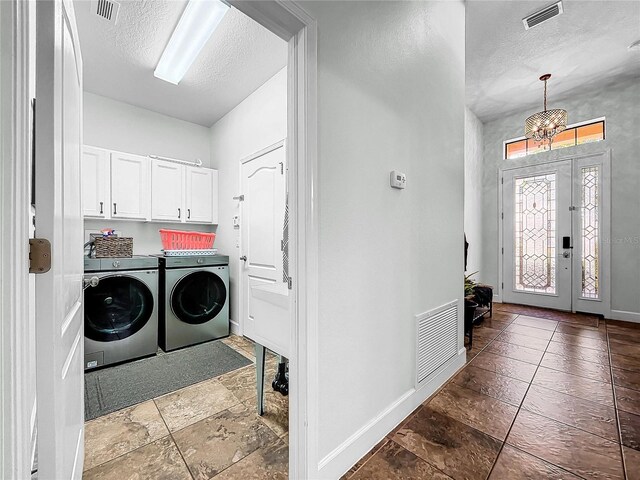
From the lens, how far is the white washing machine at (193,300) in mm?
2965

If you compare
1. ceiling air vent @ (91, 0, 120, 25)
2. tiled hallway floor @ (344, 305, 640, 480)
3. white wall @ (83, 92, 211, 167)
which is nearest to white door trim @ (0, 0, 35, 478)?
tiled hallway floor @ (344, 305, 640, 480)

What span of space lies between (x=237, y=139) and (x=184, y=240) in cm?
139

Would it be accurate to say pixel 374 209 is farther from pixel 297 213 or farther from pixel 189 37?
pixel 189 37

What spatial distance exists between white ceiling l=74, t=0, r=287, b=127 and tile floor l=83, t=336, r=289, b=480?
2.79 meters

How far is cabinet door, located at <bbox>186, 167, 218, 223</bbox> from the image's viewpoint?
3600 mm

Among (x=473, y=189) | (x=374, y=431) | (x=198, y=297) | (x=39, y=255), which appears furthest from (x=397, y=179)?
(x=473, y=189)

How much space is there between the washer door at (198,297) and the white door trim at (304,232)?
225 cm

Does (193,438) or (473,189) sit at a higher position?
(473,189)

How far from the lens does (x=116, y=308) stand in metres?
2.65

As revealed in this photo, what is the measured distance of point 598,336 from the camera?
3.26 metres

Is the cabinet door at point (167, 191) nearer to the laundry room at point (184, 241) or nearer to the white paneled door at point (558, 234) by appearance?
the laundry room at point (184, 241)

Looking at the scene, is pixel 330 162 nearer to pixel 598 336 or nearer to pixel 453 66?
pixel 453 66

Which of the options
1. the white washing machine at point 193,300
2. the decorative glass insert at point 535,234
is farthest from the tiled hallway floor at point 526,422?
the white washing machine at point 193,300

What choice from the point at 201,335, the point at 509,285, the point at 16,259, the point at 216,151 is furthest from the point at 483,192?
the point at 16,259
